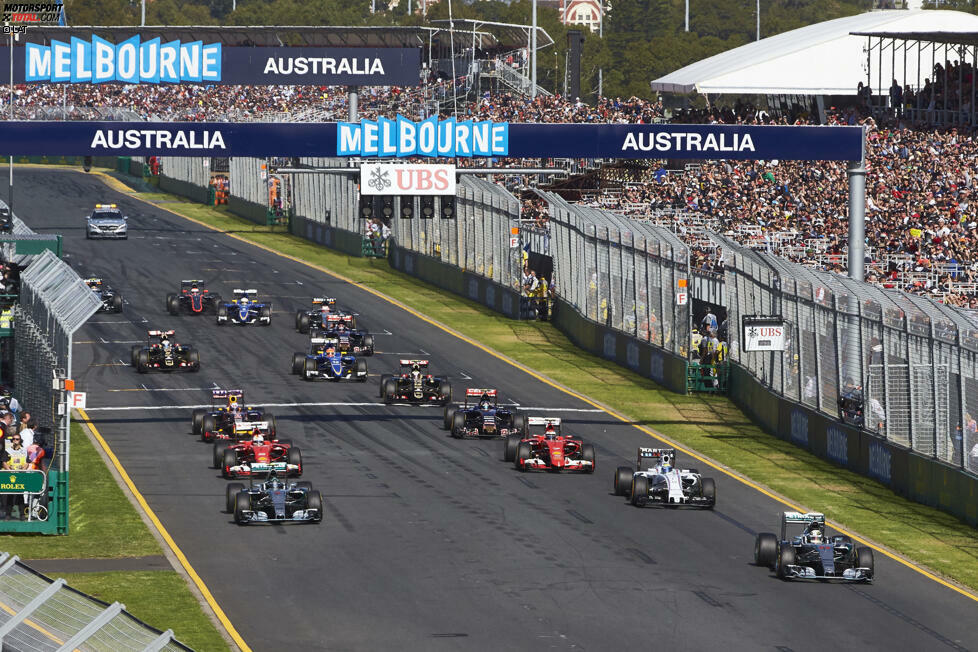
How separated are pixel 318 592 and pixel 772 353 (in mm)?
19854

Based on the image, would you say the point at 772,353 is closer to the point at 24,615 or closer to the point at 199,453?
the point at 199,453

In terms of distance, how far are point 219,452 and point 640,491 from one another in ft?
28.5

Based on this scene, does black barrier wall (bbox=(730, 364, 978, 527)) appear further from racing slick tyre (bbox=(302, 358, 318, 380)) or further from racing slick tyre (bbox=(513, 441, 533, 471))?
racing slick tyre (bbox=(302, 358, 318, 380))

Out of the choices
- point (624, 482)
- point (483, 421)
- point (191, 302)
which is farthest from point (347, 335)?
point (624, 482)

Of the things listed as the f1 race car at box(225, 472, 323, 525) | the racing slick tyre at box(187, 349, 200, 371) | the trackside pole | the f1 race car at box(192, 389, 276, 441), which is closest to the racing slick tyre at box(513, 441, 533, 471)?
the f1 race car at box(192, 389, 276, 441)

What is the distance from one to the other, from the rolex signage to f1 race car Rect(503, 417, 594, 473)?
10.0 m

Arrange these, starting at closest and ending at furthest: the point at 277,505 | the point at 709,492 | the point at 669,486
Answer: the point at 277,505 → the point at 709,492 → the point at 669,486

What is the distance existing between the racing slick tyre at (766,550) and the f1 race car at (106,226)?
54487 millimetres

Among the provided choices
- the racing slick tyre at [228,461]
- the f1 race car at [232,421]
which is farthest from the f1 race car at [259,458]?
the f1 race car at [232,421]

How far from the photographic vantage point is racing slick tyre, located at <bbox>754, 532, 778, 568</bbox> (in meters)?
26.4

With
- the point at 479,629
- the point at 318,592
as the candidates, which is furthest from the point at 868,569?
the point at 318,592

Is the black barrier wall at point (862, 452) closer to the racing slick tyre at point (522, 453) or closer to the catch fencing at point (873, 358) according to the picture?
the catch fencing at point (873, 358)

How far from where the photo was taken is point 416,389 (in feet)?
139

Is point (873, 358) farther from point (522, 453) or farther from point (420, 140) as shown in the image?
point (420, 140)
